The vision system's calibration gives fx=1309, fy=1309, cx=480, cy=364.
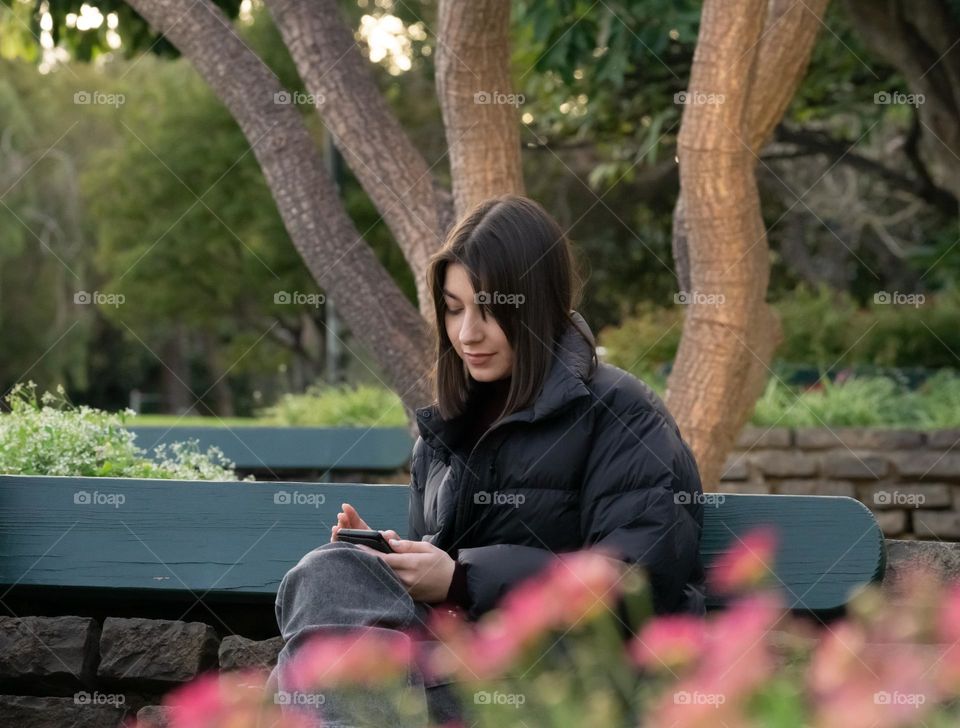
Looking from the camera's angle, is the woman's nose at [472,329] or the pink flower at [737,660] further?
the woman's nose at [472,329]

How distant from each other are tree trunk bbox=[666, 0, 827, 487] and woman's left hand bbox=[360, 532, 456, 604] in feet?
6.51

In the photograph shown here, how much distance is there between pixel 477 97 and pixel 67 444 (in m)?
1.75

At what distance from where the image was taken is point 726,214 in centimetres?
432

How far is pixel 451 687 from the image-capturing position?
251cm

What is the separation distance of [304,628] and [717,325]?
2.41 meters

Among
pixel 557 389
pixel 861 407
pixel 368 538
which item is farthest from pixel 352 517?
pixel 861 407

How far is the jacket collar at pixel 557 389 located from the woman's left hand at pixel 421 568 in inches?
13.0

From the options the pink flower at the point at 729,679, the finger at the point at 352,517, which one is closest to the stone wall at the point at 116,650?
the finger at the point at 352,517

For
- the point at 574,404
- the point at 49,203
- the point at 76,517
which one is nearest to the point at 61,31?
the point at 76,517

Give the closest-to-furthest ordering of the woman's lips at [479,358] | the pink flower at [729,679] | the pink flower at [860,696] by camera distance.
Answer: the pink flower at [860,696], the pink flower at [729,679], the woman's lips at [479,358]

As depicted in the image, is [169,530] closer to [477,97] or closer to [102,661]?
[102,661]

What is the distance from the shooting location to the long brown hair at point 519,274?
9.07 feet

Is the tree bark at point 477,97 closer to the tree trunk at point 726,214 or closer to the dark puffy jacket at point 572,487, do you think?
the tree trunk at point 726,214

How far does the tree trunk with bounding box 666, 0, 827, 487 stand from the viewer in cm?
425
